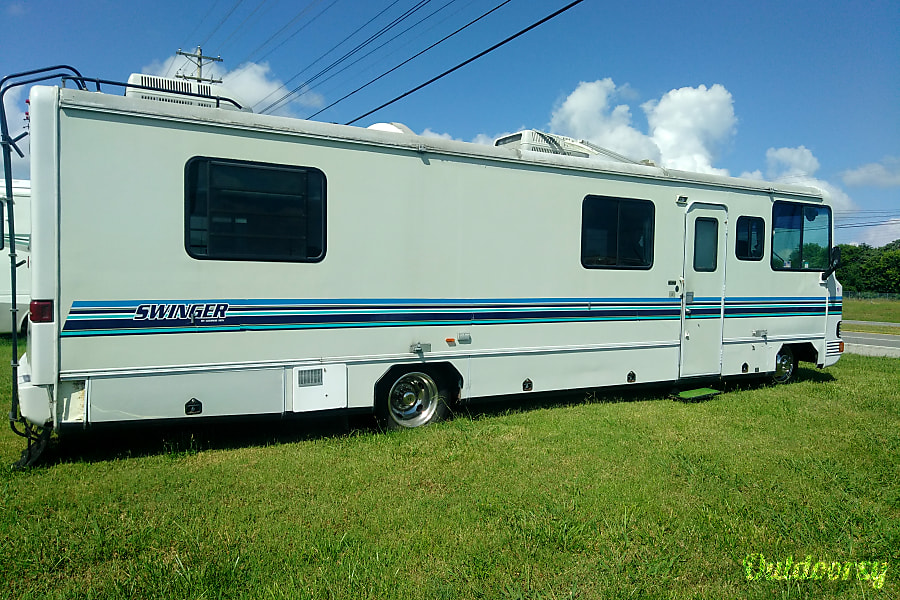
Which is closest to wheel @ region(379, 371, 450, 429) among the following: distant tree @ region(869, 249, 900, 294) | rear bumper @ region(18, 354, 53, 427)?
rear bumper @ region(18, 354, 53, 427)

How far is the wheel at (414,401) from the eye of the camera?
6.38m

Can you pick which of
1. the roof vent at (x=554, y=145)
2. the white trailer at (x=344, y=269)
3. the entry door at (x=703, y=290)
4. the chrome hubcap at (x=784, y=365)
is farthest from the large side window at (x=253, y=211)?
the chrome hubcap at (x=784, y=365)

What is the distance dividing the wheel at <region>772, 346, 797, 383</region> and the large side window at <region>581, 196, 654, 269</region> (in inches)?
119

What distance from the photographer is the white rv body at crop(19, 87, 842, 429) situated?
5023mm

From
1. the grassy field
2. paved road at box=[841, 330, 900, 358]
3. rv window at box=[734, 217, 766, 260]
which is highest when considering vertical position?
rv window at box=[734, 217, 766, 260]

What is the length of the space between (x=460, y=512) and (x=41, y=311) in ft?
11.6

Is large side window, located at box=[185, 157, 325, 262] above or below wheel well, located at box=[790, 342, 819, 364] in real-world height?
above

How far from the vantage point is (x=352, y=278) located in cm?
600

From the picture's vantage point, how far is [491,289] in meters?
6.70

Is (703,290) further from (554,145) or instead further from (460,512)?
(460,512)

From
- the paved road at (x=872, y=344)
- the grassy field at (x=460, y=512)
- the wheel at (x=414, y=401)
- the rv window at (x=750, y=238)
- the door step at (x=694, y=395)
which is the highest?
the rv window at (x=750, y=238)

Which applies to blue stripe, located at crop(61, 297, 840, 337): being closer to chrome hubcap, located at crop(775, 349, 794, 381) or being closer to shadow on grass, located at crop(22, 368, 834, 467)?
shadow on grass, located at crop(22, 368, 834, 467)

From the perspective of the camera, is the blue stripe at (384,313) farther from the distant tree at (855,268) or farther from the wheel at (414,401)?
the distant tree at (855,268)

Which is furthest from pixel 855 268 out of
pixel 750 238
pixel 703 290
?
pixel 703 290
